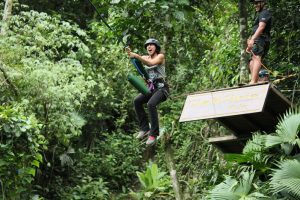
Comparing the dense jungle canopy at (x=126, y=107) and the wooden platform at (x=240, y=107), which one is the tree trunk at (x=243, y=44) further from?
the wooden platform at (x=240, y=107)

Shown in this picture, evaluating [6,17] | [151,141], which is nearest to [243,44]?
[151,141]

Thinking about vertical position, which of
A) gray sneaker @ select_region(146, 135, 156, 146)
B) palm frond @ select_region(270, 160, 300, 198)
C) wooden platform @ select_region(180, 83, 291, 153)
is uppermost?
wooden platform @ select_region(180, 83, 291, 153)

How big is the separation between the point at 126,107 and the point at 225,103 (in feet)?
21.1

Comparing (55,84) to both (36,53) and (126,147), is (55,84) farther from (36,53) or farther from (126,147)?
(126,147)

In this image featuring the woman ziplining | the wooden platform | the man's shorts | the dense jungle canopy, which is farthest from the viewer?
the man's shorts

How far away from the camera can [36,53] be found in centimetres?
995

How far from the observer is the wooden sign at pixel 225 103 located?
249 inches

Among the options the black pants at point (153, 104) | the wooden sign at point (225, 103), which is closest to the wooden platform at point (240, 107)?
the wooden sign at point (225, 103)

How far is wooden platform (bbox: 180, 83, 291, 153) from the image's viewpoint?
6.34m

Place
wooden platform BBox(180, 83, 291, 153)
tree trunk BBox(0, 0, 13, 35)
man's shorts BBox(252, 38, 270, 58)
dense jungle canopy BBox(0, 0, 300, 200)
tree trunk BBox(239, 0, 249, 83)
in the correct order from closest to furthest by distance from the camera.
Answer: wooden platform BBox(180, 83, 291, 153) → dense jungle canopy BBox(0, 0, 300, 200) → man's shorts BBox(252, 38, 270, 58) → tree trunk BBox(239, 0, 249, 83) → tree trunk BBox(0, 0, 13, 35)

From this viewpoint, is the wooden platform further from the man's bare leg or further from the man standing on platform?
the man standing on platform

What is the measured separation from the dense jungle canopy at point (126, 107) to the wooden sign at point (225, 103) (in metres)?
0.26

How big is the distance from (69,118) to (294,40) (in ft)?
12.7

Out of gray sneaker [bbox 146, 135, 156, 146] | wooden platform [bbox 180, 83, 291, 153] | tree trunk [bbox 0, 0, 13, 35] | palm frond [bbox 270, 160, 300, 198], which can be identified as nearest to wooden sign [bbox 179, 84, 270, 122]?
wooden platform [bbox 180, 83, 291, 153]
